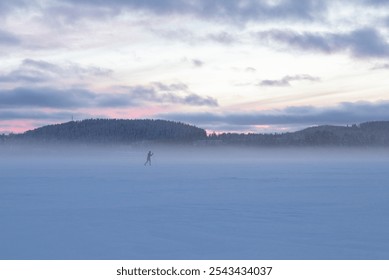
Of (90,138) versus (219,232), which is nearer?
(219,232)

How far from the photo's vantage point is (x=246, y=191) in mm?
13062

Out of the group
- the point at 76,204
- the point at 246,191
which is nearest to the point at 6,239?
the point at 76,204

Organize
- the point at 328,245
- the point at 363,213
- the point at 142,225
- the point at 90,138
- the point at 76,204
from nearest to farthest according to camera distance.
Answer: the point at 328,245, the point at 142,225, the point at 363,213, the point at 76,204, the point at 90,138

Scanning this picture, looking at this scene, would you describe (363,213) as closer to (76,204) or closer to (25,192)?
(76,204)

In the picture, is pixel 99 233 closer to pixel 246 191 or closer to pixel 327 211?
pixel 327 211

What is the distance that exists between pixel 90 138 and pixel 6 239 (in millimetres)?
95278

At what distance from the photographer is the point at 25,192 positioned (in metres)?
13.0

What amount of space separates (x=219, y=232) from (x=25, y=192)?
6.77 m
